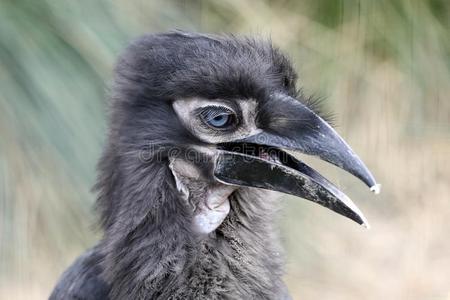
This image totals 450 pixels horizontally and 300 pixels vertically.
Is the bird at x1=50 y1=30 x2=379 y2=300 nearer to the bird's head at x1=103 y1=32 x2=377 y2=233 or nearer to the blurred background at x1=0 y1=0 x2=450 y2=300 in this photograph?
the bird's head at x1=103 y1=32 x2=377 y2=233

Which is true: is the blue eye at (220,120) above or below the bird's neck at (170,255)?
above

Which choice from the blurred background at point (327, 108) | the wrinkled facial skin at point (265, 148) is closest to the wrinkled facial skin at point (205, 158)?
the wrinkled facial skin at point (265, 148)

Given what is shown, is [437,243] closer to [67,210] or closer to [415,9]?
[415,9]

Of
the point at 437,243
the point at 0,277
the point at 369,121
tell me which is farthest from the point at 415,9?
the point at 0,277

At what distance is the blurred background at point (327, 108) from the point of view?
2.80 m

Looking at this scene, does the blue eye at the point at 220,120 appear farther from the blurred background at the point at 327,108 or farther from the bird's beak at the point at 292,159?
the blurred background at the point at 327,108

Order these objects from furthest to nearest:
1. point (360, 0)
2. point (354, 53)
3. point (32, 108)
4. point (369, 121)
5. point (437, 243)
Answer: point (437, 243)
point (369, 121)
point (354, 53)
point (360, 0)
point (32, 108)

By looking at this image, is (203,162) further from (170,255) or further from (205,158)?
(170,255)

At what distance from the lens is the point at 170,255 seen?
5.79 feet

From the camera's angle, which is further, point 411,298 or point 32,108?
point 411,298

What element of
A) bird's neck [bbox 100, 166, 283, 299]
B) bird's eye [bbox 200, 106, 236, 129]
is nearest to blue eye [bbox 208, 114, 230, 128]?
bird's eye [bbox 200, 106, 236, 129]

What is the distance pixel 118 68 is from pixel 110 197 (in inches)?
10.9

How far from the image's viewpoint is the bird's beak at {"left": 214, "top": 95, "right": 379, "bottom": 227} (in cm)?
171

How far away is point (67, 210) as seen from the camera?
9.75 ft
